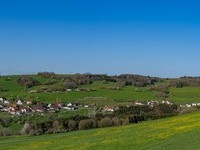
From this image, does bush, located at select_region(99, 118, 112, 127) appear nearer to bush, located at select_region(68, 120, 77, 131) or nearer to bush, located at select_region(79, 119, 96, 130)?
bush, located at select_region(79, 119, 96, 130)

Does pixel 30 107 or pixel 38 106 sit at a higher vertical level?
pixel 38 106

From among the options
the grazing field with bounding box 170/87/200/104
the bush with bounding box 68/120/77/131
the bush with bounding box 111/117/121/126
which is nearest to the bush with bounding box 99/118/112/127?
the bush with bounding box 111/117/121/126

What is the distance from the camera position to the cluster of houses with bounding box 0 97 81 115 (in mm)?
96806

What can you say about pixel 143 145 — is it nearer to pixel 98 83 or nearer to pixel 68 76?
pixel 98 83

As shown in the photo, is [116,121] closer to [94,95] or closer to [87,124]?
[87,124]

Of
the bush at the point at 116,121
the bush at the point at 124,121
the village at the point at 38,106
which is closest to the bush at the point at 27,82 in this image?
the village at the point at 38,106

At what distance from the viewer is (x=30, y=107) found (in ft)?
337

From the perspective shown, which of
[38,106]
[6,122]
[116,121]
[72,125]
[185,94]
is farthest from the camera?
[185,94]

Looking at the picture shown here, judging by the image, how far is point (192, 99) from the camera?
106875 mm

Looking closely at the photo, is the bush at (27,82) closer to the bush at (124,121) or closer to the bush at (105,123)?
the bush at (124,121)

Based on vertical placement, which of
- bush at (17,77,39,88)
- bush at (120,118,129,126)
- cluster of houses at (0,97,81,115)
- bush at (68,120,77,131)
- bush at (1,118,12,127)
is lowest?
bush at (1,118,12,127)

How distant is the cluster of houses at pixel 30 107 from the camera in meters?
96.8

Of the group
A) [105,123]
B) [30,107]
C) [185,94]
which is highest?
[185,94]

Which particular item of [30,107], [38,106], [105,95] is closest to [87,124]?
[38,106]
